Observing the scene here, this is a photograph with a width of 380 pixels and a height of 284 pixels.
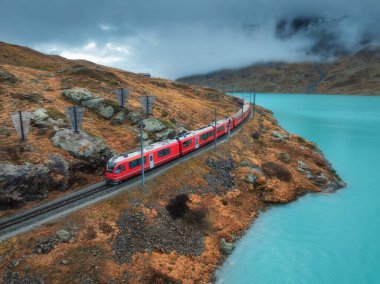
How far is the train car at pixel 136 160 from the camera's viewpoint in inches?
1356

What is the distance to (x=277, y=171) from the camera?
1881 inches

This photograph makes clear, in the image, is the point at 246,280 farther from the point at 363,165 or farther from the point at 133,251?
the point at 363,165

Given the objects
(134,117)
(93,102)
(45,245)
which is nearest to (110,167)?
(45,245)

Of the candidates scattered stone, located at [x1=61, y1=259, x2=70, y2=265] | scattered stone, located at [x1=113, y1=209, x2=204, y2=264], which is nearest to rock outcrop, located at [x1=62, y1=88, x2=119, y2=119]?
scattered stone, located at [x1=113, y1=209, x2=204, y2=264]

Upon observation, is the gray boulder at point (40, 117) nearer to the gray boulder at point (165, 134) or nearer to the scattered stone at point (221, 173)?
the gray boulder at point (165, 134)

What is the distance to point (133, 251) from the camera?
91.0ft

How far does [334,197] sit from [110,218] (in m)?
32.3

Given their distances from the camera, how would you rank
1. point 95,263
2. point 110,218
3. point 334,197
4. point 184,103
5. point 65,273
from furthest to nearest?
1. point 184,103
2. point 334,197
3. point 110,218
4. point 95,263
5. point 65,273

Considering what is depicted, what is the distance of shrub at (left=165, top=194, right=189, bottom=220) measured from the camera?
33.7 metres

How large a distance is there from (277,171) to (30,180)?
32836 mm

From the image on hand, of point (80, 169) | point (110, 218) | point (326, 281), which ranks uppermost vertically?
point (80, 169)

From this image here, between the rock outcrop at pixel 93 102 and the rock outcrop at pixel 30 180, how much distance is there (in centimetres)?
1853

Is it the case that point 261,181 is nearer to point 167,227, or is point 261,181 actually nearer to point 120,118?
point 167,227

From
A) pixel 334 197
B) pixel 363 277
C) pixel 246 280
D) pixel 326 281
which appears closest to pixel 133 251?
pixel 246 280
